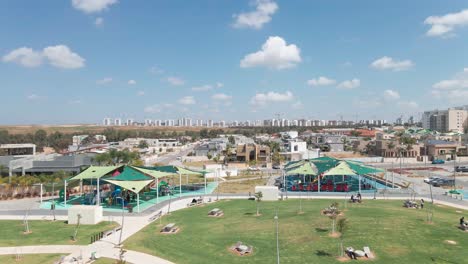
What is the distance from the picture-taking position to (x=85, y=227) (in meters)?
30.3

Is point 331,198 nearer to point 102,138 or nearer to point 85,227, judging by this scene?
point 85,227

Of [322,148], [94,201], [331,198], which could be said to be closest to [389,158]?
[322,148]

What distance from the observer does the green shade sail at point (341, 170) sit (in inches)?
1846

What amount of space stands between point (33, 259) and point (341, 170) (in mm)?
37092

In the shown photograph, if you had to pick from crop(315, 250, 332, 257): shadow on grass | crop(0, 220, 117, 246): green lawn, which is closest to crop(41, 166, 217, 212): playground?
crop(0, 220, 117, 246): green lawn

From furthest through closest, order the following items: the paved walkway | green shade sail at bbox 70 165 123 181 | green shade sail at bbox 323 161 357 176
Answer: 1. green shade sail at bbox 323 161 357 176
2. green shade sail at bbox 70 165 123 181
3. the paved walkway

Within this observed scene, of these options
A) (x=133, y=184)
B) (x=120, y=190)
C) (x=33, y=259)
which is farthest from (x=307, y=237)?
(x=120, y=190)

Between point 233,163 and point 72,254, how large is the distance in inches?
2496

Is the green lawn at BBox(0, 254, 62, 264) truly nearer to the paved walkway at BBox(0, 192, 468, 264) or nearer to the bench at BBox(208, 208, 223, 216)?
the paved walkway at BBox(0, 192, 468, 264)

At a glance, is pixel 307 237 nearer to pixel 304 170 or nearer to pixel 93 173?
pixel 304 170

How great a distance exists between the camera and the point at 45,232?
29172 millimetres

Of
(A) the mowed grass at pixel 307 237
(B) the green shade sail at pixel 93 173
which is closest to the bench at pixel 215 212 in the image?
(A) the mowed grass at pixel 307 237

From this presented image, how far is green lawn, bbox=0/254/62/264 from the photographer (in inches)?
884

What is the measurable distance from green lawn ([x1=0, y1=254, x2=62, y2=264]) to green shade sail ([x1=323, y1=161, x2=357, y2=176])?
3414 cm
